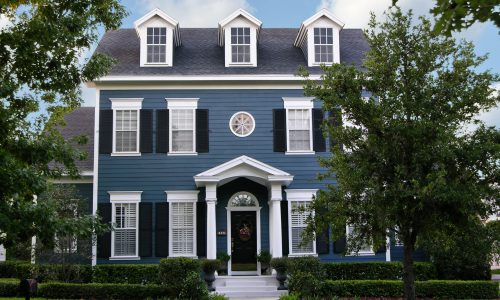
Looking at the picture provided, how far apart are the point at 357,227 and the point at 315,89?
2.71 meters

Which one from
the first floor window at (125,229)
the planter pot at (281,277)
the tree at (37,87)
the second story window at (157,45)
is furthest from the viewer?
the second story window at (157,45)

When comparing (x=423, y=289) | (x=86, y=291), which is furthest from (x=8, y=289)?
(x=423, y=289)

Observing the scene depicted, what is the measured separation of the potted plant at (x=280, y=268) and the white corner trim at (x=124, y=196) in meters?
4.98

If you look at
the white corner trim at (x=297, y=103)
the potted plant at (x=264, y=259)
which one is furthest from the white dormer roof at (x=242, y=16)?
the potted plant at (x=264, y=259)

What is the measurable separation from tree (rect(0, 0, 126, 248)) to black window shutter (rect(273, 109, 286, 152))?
8941 mm

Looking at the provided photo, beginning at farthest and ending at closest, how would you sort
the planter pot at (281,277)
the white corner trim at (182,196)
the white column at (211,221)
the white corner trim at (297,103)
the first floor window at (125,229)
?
1. the white corner trim at (297,103)
2. the white corner trim at (182,196)
3. the first floor window at (125,229)
4. the white column at (211,221)
5. the planter pot at (281,277)

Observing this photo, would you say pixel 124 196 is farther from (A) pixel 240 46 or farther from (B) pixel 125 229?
(A) pixel 240 46

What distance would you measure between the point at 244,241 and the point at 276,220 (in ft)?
6.24

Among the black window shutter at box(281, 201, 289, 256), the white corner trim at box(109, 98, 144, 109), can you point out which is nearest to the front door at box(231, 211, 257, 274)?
the black window shutter at box(281, 201, 289, 256)

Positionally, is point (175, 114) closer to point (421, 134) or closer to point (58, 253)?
point (58, 253)

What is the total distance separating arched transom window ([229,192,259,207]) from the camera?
19000 mm

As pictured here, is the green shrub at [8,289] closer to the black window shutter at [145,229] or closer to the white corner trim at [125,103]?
the black window shutter at [145,229]

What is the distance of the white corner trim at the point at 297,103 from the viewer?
1923 cm

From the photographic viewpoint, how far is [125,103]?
19047mm
